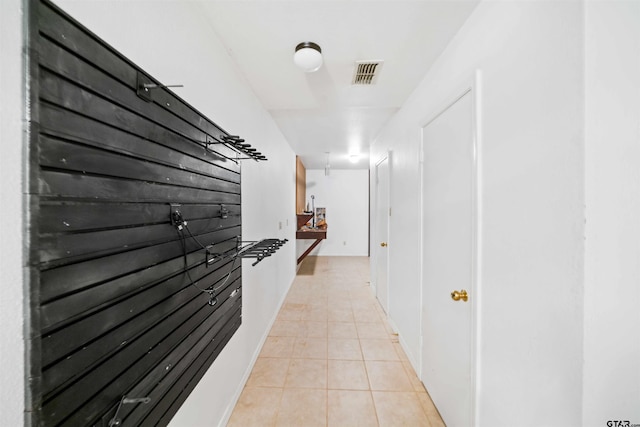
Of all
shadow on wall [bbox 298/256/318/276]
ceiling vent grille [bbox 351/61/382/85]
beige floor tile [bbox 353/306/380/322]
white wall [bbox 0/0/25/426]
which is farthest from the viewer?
shadow on wall [bbox 298/256/318/276]

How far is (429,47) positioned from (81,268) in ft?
6.86

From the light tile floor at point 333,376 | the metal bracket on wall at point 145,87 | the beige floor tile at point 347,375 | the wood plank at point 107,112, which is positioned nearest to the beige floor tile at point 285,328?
the light tile floor at point 333,376

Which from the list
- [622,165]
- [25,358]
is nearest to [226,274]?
[25,358]

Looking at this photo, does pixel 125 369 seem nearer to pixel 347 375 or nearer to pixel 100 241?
pixel 100 241

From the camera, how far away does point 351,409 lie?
1.73 metres

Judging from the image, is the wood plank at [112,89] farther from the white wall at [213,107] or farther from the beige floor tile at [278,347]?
the beige floor tile at [278,347]

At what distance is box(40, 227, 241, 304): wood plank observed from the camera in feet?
1.90

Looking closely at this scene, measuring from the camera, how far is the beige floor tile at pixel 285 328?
2.71 m

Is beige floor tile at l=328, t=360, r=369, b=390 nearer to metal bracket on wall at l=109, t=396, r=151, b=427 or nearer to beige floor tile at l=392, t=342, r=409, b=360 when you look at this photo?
beige floor tile at l=392, t=342, r=409, b=360

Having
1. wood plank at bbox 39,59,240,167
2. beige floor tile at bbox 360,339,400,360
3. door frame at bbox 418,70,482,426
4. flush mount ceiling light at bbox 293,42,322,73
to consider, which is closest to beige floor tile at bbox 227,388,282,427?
beige floor tile at bbox 360,339,400,360

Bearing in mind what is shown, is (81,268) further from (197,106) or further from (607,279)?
(607,279)

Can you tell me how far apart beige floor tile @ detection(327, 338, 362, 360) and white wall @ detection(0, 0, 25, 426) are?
221 cm

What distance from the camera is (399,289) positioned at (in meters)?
2.57

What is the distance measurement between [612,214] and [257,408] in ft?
7.25
